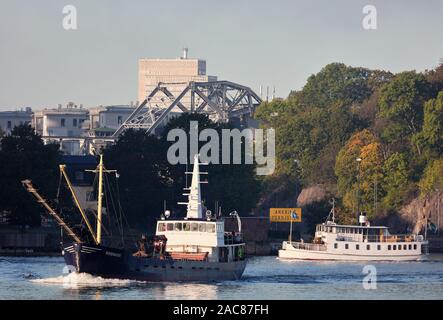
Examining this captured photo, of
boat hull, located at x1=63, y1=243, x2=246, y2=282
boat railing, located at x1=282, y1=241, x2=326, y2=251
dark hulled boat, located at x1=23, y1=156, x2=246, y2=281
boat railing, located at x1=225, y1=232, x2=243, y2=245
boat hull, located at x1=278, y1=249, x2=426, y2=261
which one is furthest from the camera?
boat railing, located at x1=282, y1=241, x2=326, y2=251

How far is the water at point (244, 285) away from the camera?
5246 inches

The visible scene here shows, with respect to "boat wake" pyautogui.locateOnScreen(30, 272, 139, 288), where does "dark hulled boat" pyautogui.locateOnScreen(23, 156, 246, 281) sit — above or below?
above

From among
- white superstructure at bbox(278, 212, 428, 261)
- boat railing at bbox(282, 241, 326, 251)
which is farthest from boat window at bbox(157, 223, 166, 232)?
boat railing at bbox(282, 241, 326, 251)

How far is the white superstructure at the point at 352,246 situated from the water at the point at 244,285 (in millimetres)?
21026

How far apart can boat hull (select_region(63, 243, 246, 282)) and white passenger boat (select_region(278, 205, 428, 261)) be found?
46180 mm

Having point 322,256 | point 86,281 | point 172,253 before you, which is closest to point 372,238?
point 322,256

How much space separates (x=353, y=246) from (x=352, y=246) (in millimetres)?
102

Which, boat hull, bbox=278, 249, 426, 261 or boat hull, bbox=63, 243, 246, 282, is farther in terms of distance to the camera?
boat hull, bbox=278, 249, 426, 261

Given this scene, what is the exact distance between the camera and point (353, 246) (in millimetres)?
192000

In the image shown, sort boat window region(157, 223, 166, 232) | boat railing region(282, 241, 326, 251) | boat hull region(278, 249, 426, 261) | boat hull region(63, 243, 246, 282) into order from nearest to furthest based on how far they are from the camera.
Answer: boat hull region(63, 243, 246, 282) → boat window region(157, 223, 166, 232) → boat hull region(278, 249, 426, 261) → boat railing region(282, 241, 326, 251)

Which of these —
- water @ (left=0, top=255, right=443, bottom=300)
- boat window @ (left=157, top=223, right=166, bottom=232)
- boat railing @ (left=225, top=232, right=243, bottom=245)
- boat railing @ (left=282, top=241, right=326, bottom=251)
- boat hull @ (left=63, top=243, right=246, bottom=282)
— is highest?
boat window @ (left=157, top=223, right=166, bottom=232)

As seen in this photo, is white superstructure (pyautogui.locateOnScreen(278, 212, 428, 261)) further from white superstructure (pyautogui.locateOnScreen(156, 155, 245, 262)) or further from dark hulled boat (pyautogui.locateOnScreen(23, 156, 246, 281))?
white superstructure (pyautogui.locateOnScreen(156, 155, 245, 262))

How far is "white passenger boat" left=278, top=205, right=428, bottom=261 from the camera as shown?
625 feet
